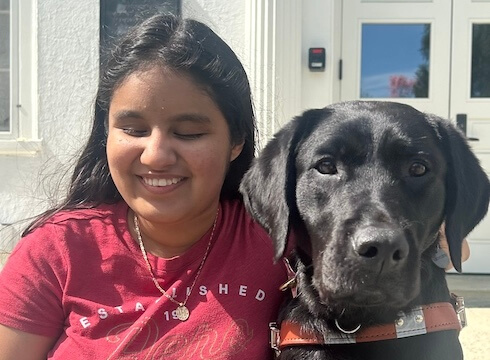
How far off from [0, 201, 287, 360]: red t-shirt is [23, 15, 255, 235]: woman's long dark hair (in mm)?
219

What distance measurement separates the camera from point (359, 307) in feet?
6.03

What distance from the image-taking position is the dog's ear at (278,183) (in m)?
1.93

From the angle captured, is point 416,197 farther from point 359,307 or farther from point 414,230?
point 359,307

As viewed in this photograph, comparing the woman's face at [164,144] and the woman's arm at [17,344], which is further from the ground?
the woman's face at [164,144]

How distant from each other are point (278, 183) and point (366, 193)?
0.30 m

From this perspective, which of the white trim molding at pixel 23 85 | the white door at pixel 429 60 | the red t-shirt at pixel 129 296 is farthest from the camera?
the white trim molding at pixel 23 85

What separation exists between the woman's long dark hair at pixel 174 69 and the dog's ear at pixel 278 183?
0.67 ft

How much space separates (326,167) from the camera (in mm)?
1927

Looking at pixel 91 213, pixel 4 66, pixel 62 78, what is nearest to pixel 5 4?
pixel 4 66

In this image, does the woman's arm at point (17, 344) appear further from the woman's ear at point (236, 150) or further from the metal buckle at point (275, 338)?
the woman's ear at point (236, 150)

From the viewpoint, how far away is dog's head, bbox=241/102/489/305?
1.68 metres

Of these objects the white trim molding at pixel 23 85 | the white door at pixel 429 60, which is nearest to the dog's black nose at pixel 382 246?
the white door at pixel 429 60

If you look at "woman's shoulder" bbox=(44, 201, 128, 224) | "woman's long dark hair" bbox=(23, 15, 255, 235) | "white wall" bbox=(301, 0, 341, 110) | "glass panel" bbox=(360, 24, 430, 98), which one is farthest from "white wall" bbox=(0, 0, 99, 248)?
"woman's shoulder" bbox=(44, 201, 128, 224)

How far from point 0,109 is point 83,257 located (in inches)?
147
